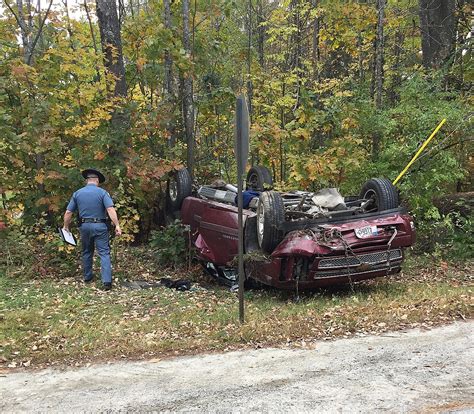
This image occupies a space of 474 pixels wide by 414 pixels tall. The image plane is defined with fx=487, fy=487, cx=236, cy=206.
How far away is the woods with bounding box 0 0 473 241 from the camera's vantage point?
9.66 m

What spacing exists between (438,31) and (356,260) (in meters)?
10.0

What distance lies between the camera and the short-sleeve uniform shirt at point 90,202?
27.6 ft

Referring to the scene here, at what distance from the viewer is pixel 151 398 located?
13.2ft

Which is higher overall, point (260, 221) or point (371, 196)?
point (371, 196)

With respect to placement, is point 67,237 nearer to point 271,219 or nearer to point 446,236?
point 271,219

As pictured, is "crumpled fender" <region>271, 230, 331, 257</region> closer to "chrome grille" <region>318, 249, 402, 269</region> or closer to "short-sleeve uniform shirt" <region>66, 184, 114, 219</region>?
"chrome grille" <region>318, 249, 402, 269</region>

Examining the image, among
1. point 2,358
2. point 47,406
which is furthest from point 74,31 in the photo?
point 47,406

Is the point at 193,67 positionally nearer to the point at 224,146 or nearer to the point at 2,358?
the point at 224,146

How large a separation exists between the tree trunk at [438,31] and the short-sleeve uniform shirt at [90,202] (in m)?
9.78

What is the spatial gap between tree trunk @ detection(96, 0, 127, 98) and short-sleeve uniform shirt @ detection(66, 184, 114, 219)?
2.68m

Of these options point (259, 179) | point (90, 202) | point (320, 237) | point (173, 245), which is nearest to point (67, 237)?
point (90, 202)

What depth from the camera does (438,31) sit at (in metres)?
13.9

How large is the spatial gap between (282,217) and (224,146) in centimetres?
649

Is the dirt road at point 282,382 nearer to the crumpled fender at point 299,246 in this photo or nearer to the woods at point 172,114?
the crumpled fender at point 299,246
